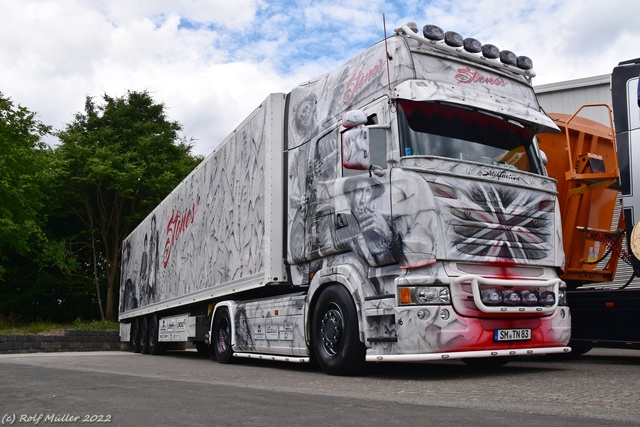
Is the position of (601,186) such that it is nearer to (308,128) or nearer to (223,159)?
(308,128)

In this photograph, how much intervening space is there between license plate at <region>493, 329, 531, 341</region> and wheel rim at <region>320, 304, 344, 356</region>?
1.72 metres

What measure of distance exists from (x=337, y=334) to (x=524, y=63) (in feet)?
14.2

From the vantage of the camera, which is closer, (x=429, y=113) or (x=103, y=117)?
(x=429, y=113)

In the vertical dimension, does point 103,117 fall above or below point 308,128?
above

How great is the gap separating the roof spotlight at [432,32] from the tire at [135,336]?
44.2 feet

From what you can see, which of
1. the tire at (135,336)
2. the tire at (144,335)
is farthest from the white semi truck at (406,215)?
the tire at (135,336)

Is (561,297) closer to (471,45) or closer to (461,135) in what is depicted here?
(461,135)

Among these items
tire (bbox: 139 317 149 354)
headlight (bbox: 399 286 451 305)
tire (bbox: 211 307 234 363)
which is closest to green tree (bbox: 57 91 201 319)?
tire (bbox: 139 317 149 354)

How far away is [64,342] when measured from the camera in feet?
69.5

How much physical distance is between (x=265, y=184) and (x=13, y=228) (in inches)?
655

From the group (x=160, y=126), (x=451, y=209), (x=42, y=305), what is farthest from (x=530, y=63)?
(x=42, y=305)

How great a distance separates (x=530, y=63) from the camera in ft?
28.3

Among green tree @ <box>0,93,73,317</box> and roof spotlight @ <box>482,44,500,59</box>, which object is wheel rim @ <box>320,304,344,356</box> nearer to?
roof spotlight @ <box>482,44,500,59</box>

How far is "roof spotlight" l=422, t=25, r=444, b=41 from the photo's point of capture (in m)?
7.71
